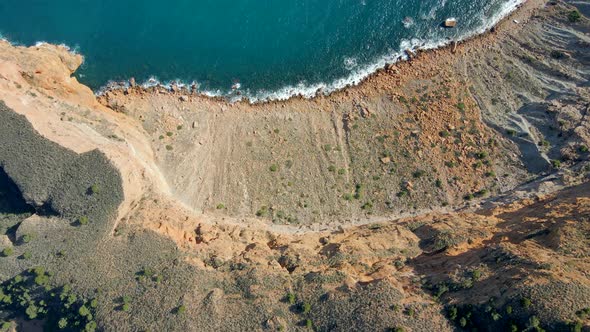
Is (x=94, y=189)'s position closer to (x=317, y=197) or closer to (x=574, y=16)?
(x=317, y=197)

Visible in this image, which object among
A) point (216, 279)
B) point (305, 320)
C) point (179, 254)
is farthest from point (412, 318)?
point (179, 254)

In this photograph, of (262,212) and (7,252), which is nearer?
(7,252)

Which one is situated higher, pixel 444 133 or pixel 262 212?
pixel 444 133

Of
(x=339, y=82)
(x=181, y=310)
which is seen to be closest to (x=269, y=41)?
(x=339, y=82)

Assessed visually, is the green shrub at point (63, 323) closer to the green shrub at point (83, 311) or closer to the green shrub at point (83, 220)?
the green shrub at point (83, 311)

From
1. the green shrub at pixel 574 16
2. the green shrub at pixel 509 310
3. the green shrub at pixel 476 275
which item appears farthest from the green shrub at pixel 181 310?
the green shrub at pixel 574 16

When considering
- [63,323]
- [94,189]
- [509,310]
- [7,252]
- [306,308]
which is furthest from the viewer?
[94,189]
